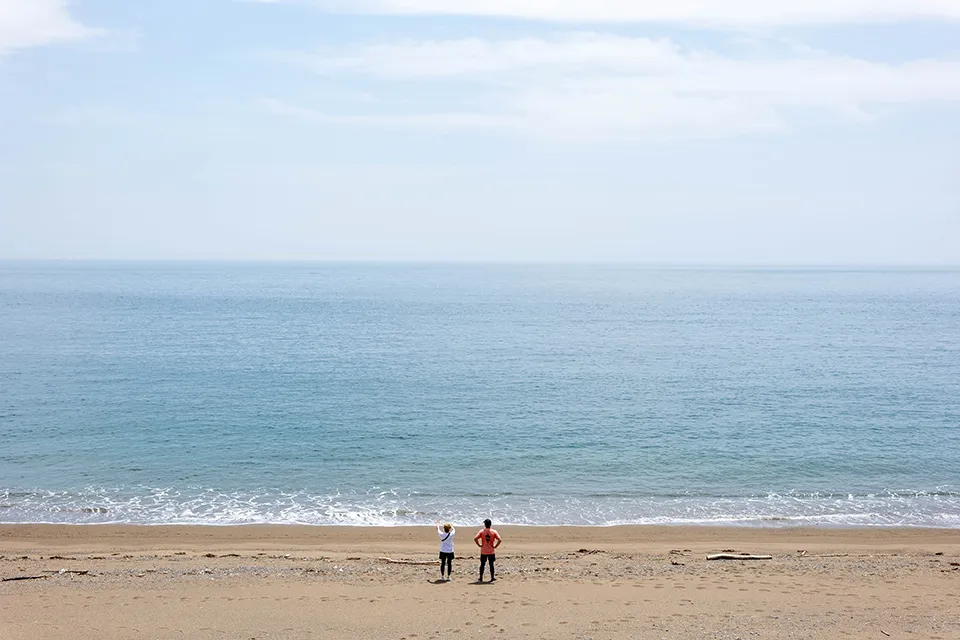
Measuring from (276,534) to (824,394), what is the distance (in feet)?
136

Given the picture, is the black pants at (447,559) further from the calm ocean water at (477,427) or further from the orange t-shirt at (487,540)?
the calm ocean water at (477,427)

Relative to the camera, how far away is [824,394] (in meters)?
54.4

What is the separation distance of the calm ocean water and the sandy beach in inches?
117

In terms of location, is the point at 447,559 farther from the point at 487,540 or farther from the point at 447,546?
the point at 487,540

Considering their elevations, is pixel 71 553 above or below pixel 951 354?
below

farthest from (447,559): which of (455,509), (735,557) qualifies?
(455,509)

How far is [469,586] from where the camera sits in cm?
2072

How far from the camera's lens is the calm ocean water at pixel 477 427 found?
32438mm

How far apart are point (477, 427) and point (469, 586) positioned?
24392 millimetres

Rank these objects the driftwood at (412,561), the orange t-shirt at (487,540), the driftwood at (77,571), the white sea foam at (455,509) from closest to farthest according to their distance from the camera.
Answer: the orange t-shirt at (487,540), the driftwood at (77,571), the driftwood at (412,561), the white sea foam at (455,509)

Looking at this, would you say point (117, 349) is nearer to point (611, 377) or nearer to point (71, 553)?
point (611, 377)

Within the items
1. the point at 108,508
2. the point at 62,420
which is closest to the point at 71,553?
the point at 108,508

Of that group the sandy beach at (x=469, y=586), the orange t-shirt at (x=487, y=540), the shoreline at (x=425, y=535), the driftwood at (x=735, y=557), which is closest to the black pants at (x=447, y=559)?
the sandy beach at (x=469, y=586)

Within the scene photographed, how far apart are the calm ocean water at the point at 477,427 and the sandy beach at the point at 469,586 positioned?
2964 millimetres
